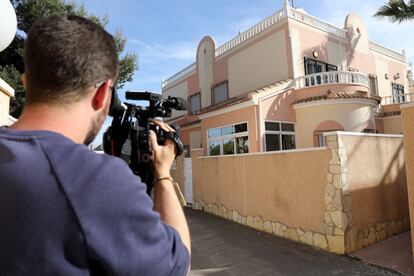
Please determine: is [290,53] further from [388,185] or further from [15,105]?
[15,105]

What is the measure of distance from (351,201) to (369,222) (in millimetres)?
716

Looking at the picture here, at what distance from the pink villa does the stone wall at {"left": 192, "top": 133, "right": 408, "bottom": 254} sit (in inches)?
176

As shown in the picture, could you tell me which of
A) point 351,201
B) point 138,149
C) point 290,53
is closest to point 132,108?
point 138,149

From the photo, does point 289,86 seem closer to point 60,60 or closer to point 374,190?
point 374,190

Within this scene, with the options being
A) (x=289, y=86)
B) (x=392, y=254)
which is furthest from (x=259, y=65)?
(x=392, y=254)

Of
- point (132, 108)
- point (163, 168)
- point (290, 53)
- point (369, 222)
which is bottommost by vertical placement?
point (369, 222)

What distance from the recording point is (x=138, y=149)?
1.57 metres

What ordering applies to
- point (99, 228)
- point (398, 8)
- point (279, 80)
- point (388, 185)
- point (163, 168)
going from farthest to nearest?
1. point (279, 80)
2. point (398, 8)
3. point (388, 185)
4. point (163, 168)
5. point (99, 228)

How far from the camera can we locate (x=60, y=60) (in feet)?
3.42

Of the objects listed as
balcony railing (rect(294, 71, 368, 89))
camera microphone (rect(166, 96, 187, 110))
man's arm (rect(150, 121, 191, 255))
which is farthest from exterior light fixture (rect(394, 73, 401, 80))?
man's arm (rect(150, 121, 191, 255))

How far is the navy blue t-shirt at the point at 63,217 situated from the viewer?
0.89 meters

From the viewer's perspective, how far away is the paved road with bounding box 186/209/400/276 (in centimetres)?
558

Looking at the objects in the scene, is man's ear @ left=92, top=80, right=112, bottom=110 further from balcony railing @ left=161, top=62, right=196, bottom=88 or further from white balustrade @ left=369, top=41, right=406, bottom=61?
white balustrade @ left=369, top=41, right=406, bottom=61

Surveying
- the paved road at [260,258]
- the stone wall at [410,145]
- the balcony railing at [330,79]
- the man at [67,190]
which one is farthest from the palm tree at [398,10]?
the man at [67,190]
